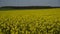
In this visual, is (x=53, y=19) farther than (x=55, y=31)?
Yes

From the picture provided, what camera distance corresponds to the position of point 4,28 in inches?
34.3

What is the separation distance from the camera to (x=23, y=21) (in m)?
0.97
